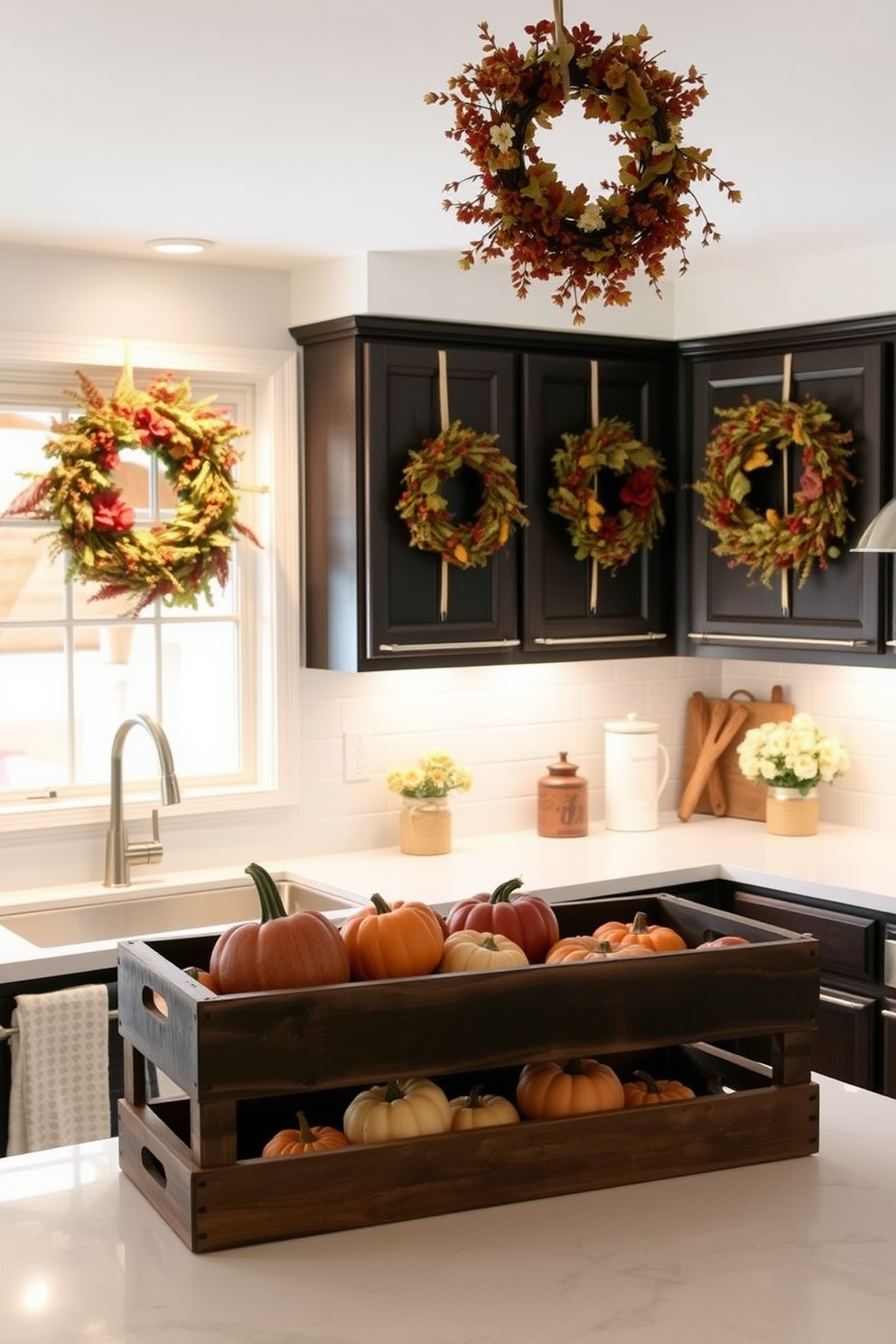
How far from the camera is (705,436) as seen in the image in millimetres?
4332

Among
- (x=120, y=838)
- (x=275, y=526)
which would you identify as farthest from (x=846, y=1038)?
(x=275, y=526)

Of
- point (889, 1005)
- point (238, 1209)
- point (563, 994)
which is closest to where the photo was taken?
point (238, 1209)

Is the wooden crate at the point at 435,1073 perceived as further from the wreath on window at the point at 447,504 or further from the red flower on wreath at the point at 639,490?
the red flower on wreath at the point at 639,490

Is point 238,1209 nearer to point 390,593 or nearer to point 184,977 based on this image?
point 184,977

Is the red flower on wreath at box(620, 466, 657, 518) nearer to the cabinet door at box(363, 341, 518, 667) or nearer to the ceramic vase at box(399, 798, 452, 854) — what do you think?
the cabinet door at box(363, 341, 518, 667)

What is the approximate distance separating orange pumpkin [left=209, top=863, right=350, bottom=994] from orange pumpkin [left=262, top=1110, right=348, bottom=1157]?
15cm

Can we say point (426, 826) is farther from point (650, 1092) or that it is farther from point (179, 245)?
point (650, 1092)

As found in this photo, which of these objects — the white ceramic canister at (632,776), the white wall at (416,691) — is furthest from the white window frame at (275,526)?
the white ceramic canister at (632,776)

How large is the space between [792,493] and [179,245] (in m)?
1.68

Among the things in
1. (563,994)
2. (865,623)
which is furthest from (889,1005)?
(563,994)

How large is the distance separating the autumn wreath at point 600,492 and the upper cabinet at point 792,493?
0.21 metres

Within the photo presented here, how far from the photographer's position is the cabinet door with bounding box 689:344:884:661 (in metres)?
3.94

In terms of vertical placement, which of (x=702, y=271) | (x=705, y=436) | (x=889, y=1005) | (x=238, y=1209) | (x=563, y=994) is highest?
(x=702, y=271)

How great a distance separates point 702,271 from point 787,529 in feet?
2.52
